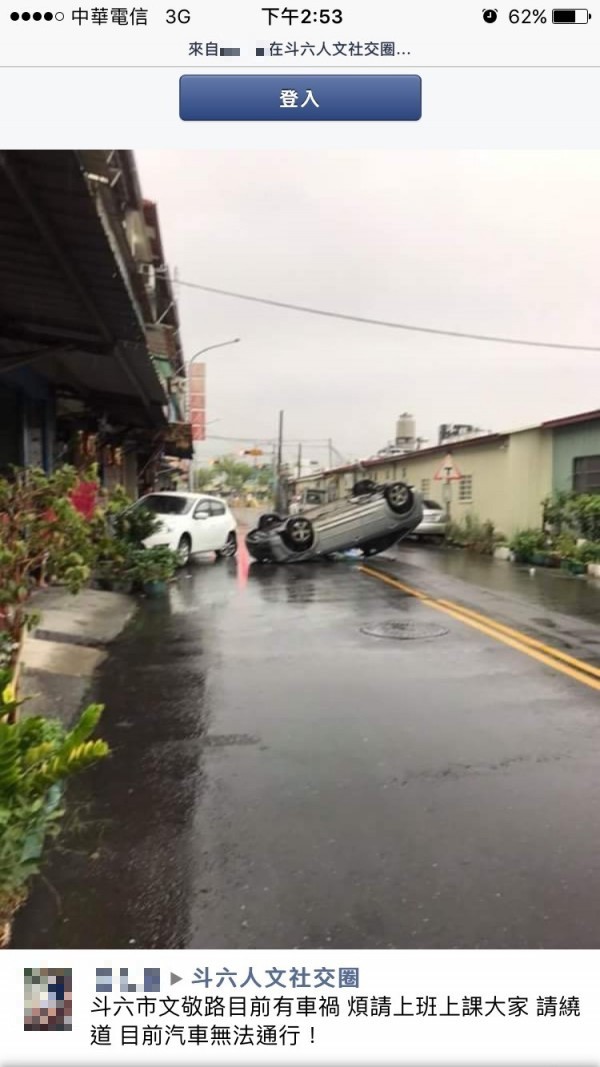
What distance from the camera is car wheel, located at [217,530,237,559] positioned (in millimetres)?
17109

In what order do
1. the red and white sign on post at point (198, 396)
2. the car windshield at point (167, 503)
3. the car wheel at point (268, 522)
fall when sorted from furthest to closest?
the red and white sign on post at point (198, 396) → the car wheel at point (268, 522) → the car windshield at point (167, 503)

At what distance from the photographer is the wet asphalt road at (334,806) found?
259 centimetres

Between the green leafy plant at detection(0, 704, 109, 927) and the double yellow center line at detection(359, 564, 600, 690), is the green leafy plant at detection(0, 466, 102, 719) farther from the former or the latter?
the double yellow center line at detection(359, 564, 600, 690)

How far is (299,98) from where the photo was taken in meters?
2.13

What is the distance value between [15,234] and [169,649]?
391 centimetres

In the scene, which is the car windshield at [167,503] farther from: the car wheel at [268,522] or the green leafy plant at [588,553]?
the green leafy plant at [588,553]

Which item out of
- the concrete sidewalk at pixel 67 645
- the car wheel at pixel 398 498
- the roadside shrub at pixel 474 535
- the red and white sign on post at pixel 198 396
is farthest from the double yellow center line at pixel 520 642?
the red and white sign on post at pixel 198 396

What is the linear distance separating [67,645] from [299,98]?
595 centimetres

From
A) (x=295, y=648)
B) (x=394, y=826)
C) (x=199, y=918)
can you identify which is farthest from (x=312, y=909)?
(x=295, y=648)

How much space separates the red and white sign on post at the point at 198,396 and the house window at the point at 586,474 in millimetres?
15585

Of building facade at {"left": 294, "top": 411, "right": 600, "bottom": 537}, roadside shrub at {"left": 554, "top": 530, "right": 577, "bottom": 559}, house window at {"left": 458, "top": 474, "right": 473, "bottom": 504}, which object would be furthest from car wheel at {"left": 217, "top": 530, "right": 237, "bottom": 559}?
house window at {"left": 458, "top": 474, "right": 473, "bottom": 504}

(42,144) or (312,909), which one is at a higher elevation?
(42,144)

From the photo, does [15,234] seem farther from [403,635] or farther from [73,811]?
[403,635]

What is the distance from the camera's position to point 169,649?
7180 mm
